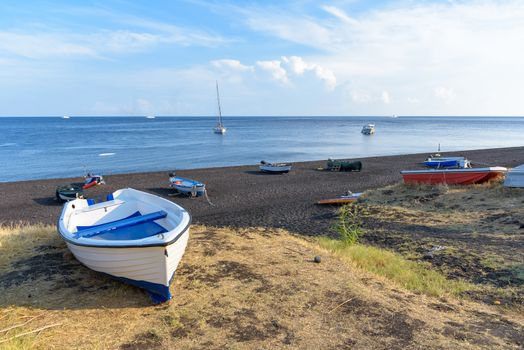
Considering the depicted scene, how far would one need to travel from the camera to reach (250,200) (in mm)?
19797

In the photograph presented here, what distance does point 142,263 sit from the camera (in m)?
6.00

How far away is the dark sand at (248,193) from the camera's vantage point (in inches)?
624

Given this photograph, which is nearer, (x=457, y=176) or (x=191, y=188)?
(x=457, y=176)

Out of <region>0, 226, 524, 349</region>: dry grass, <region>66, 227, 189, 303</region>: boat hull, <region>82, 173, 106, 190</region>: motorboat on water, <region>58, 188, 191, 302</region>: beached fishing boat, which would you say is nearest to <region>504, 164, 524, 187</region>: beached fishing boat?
<region>0, 226, 524, 349</region>: dry grass

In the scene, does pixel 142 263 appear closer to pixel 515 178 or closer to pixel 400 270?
pixel 400 270

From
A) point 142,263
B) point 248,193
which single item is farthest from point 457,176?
point 142,263

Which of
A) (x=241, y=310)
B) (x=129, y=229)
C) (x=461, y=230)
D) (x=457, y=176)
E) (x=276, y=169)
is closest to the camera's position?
(x=241, y=310)

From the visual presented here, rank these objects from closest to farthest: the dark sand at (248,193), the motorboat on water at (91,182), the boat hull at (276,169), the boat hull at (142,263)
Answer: the boat hull at (142,263)
the dark sand at (248,193)
the motorboat on water at (91,182)
the boat hull at (276,169)

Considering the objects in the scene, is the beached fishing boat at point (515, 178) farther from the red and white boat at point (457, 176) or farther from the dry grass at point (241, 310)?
the dry grass at point (241, 310)

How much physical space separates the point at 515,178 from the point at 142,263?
15.3 meters

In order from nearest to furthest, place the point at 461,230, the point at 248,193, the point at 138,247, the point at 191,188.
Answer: the point at 138,247, the point at 461,230, the point at 191,188, the point at 248,193

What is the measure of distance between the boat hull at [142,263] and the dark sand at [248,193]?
760 cm

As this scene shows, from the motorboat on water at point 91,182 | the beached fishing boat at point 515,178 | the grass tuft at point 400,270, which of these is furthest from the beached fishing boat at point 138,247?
the motorboat on water at point 91,182

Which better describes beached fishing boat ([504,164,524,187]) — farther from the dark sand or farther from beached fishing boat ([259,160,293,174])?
beached fishing boat ([259,160,293,174])
